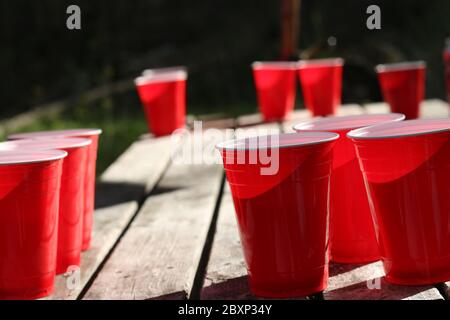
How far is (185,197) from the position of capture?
326cm

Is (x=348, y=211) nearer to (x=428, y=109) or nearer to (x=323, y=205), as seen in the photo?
(x=323, y=205)

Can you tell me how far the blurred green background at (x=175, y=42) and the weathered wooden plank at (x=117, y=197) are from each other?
9.95ft

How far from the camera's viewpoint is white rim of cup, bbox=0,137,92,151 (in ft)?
7.50

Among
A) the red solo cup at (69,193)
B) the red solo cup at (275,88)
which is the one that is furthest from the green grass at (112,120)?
the red solo cup at (69,193)

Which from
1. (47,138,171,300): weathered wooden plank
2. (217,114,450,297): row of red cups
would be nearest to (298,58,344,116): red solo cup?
(47,138,171,300): weathered wooden plank

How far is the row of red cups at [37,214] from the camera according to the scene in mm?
2010

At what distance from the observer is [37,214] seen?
205 centimetres

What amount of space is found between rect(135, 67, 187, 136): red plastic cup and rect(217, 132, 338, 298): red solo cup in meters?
2.97

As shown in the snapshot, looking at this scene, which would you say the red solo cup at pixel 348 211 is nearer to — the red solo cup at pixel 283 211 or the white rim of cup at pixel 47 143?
the red solo cup at pixel 283 211

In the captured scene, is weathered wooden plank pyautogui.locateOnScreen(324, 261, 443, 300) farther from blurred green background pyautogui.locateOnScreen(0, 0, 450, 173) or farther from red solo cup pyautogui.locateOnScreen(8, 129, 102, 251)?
blurred green background pyautogui.locateOnScreen(0, 0, 450, 173)

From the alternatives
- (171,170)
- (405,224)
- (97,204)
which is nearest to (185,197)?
(97,204)

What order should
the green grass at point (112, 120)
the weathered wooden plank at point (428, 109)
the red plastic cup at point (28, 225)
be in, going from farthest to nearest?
the green grass at point (112, 120) → the weathered wooden plank at point (428, 109) → the red plastic cup at point (28, 225)

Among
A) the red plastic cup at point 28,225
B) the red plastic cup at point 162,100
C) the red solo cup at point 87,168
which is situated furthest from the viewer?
the red plastic cup at point 162,100

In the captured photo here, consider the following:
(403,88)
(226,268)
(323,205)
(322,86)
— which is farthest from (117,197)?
(322,86)
